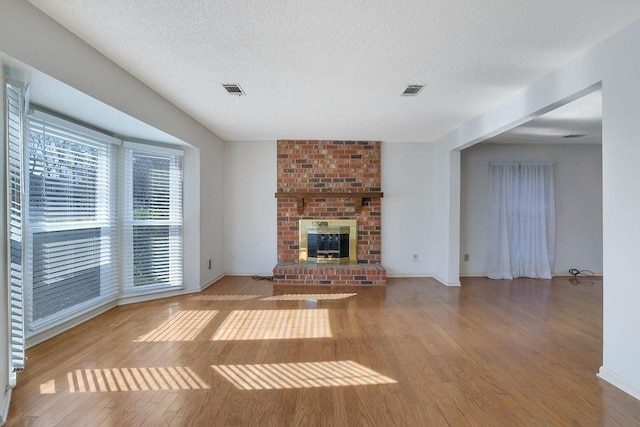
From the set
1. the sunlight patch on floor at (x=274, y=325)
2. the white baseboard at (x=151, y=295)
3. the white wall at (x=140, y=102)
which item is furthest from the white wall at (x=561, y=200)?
the white baseboard at (x=151, y=295)

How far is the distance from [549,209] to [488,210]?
100cm

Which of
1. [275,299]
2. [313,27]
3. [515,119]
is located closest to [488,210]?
[515,119]

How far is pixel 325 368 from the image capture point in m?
2.14

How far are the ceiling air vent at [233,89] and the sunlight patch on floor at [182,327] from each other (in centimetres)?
223

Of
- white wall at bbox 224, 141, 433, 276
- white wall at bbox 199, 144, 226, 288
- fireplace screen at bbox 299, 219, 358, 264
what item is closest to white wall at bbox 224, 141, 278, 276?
white wall at bbox 224, 141, 433, 276

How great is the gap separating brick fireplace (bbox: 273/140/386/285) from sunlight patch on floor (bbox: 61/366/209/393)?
2.93 m

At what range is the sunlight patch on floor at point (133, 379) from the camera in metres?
1.91

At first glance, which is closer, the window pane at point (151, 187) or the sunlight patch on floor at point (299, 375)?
the sunlight patch on floor at point (299, 375)

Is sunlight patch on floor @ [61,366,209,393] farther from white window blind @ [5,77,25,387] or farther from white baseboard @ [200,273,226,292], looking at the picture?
white baseboard @ [200,273,226,292]

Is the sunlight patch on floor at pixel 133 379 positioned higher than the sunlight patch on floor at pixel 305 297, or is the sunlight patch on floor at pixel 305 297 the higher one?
the sunlight patch on floor at pixel 305 297

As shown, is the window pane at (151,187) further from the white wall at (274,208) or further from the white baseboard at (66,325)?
the white wall at (274,208)

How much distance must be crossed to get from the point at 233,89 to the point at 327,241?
9.45 ft

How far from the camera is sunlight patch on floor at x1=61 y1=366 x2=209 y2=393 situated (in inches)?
75.1

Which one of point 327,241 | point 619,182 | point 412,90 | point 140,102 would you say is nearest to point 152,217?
point 140,102
